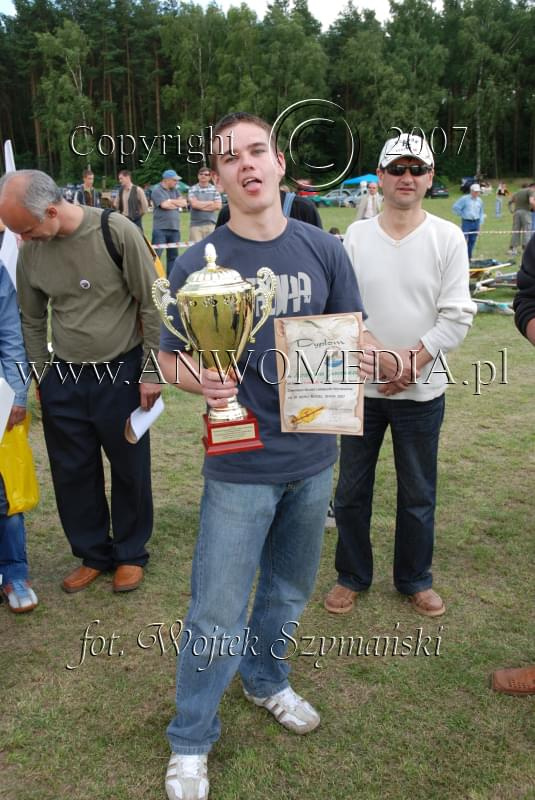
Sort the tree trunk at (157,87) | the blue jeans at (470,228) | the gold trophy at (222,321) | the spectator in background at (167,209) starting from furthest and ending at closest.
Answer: the tree trunk at (157,87)
the blue jeans at (470,228)
the spectator in background at (167,209)
the gold trophy at (222,321)

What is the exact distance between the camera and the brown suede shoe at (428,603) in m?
3.35

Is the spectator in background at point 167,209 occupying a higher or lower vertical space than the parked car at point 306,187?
higher

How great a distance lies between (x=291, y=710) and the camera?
105 inches

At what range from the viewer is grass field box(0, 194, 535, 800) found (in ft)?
7.94

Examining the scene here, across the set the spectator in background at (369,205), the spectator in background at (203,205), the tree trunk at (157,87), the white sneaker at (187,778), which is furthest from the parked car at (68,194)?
the tree trunk at (157,87)

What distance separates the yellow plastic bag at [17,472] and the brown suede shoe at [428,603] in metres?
1.92

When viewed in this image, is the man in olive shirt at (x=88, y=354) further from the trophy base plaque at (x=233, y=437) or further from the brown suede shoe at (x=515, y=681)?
the brown suede shoe at (x=515, y=681)

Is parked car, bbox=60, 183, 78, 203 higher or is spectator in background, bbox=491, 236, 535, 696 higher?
parked car, bbox=60, 183, 78, 203

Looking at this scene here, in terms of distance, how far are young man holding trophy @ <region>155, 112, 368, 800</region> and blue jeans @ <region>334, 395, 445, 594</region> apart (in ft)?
2.90

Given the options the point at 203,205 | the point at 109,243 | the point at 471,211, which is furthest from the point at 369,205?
the point at 109,243

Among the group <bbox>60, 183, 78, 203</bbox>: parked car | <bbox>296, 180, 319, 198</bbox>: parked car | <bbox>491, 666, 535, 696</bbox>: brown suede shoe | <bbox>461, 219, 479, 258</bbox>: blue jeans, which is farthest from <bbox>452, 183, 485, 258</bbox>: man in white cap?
<bbox>491, 666, 535, 696</bbox>: brown suede shoe

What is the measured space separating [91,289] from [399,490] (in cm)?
174

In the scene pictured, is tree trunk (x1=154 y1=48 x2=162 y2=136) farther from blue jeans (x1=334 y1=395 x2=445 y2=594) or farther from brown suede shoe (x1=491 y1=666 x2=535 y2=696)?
brown suede shoe (x1=491 y1=666 x2=535 y2=696)

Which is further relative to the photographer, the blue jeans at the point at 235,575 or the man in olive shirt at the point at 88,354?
the man in olive shirt at the point at 88,354
